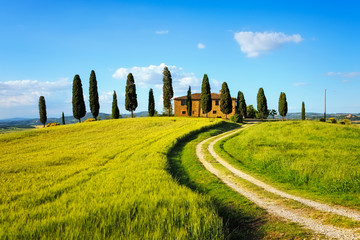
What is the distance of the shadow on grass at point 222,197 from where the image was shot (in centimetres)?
655

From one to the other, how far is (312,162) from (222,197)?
312 inches

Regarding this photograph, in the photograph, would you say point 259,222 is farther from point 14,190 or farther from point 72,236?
point 14,190

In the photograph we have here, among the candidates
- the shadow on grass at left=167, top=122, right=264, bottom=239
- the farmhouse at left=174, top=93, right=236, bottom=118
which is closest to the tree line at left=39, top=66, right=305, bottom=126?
the farmhouse at left=174, top=93, right=236, bottom=118

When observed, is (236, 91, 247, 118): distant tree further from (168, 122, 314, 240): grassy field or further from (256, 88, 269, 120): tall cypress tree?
(168, 122, 314, 240): grassy field

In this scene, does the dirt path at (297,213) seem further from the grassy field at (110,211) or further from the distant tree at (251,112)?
the distant tree at (251,112)

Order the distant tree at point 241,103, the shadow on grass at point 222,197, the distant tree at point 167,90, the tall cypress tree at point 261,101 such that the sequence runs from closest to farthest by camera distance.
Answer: the shadow on grass at point 222,197 < the distant tree at point 167,90 < the tall cypress tree at point 261,101 < the distant tree at point 241,103

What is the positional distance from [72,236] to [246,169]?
12100 millimetres

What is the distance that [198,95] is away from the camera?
79938mm

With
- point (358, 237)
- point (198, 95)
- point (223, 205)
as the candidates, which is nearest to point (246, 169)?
point (223, 205)

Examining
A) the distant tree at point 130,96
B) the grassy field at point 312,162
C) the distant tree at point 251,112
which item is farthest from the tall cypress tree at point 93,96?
the distant tree at point 251,112

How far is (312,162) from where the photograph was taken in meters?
13.7

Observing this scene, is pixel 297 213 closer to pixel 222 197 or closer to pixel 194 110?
pixel 222 197

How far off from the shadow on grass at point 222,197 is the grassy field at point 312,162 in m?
3.27

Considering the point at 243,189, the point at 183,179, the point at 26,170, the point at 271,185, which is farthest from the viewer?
the point at 26,170
